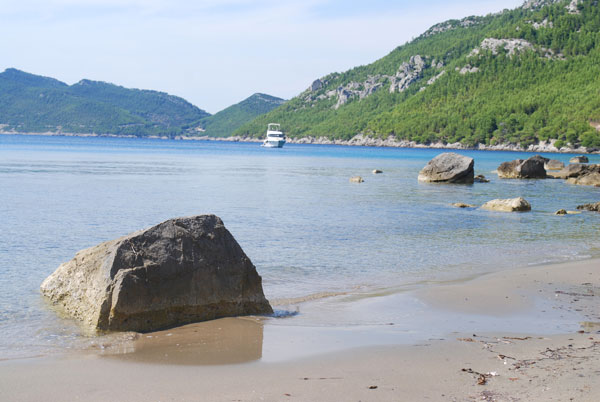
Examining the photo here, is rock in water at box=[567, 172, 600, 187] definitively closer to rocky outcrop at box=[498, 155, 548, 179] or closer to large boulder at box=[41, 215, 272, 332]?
rocky outcrop at box=[498, 155, 548, 179]

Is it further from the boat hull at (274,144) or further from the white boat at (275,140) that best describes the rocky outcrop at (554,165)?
the white boat at (275,140)

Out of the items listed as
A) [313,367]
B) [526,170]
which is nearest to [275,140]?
[526,170]

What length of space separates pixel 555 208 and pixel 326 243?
1634 centimetres

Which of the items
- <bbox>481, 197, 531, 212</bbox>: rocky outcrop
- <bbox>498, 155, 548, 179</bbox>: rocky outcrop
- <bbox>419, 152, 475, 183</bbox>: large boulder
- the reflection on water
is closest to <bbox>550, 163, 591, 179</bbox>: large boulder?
<bbox>498, 155, 548, 179</bbox>: rocky outcrop

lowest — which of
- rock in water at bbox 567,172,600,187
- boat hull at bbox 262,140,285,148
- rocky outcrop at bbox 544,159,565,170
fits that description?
rock in water at bbox 567,172,600,187

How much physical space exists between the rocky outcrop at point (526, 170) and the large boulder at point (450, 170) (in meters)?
8.62

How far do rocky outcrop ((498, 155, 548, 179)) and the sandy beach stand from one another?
1732 inches

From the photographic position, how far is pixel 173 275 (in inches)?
358

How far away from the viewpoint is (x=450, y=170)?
145 feet

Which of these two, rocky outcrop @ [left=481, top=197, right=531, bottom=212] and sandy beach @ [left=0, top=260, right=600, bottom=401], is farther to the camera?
rocky outcrop @ [left=481, top=197, right=531, bottom=212]

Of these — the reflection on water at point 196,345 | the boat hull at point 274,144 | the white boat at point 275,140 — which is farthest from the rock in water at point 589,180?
the white boat at point 275,140

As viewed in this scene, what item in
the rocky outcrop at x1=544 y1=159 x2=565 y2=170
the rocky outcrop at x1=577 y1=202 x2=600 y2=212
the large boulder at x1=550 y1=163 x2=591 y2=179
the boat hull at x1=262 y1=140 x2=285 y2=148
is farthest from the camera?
the boat hull at x1=262 y1=140 x2=285 y2=148

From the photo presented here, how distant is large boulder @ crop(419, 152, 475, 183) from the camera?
43.8 meters

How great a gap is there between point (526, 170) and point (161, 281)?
47628 mm
